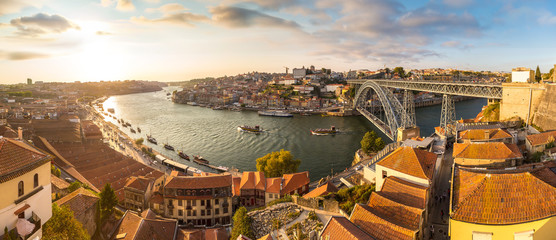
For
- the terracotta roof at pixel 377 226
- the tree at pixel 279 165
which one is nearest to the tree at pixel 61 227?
the terracotta roof at pixel 377 226

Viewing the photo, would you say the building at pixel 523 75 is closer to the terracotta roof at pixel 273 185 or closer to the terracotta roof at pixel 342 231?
the terracotta roof at pixel 273 185

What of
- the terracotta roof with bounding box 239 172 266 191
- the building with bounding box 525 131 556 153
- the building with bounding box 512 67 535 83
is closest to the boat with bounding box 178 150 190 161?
the terracotta roof with bounding box 239 172 266 191

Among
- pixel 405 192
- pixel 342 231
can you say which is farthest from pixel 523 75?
pixel 342 231

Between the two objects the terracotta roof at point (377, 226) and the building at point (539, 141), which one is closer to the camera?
the terracotta roof at point (377, 226)

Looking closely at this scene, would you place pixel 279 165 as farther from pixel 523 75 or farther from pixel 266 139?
pixel 523 75

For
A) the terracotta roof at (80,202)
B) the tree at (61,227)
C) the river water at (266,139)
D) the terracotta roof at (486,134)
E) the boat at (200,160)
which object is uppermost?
the terracotta roof at (486,134)

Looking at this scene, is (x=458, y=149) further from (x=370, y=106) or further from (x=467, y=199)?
(x=370, y=106)

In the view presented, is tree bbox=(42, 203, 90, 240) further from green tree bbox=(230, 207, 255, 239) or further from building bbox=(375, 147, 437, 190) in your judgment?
building bbox=(375, 147, 437, 190)
